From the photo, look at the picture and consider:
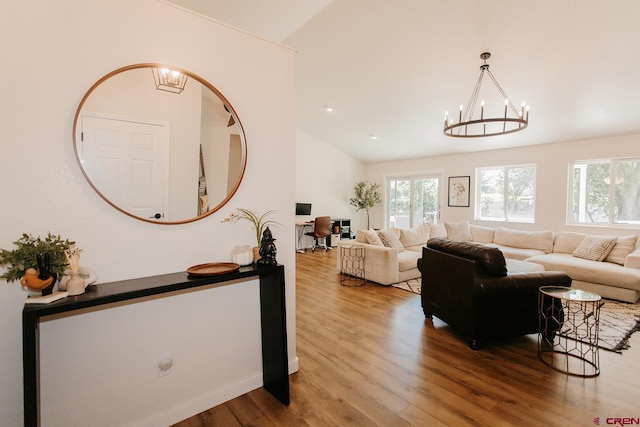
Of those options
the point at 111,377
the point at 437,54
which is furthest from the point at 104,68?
the point at 437,54

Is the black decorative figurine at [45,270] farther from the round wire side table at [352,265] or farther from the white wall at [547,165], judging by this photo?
the white wall at [547,165]

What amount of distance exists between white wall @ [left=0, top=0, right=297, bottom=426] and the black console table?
3.6 inches

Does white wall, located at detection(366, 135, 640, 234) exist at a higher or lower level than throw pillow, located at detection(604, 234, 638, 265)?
higher

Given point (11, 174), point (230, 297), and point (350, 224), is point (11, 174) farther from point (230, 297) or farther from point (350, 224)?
point (350, 224)

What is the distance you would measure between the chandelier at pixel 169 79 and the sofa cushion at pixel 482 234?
237 inches

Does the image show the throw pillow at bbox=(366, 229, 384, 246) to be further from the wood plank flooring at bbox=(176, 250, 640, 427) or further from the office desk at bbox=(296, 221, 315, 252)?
the office desk at bbox=(296, 221, 315, 252)

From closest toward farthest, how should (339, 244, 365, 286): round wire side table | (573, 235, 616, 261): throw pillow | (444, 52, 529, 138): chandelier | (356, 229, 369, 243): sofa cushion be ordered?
(444, 52, 529, 138): chandelier → (573, 235, 616, 261): throw pillow → (339, 244, 365, 286): round wire side table → (356, 229, 369, 243): sofa cushion

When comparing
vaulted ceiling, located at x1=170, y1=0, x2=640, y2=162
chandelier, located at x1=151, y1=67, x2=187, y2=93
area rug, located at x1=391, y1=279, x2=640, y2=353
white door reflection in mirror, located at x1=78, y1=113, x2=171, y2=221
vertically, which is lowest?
area rug, located at x1=391, y1=279, x2=640, y2=353

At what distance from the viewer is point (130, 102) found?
5.08 feet

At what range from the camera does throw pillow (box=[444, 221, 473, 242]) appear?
19.7 feet

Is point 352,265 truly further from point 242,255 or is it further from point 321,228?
point 242,255

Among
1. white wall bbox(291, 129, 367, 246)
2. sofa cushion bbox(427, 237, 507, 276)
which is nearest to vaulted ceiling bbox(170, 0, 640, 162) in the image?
Answer: white wall bbox(291, 129, 367, 246)

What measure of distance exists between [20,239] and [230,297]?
3.48ft

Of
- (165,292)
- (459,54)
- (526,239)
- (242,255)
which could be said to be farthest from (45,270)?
(526,239)
